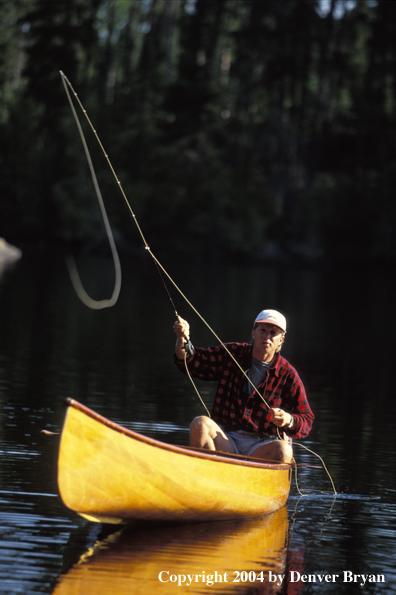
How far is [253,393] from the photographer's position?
678 centimetres

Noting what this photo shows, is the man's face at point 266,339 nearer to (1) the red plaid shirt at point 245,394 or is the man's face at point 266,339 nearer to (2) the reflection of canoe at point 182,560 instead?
(1) the red plaid shirt at point 245,394

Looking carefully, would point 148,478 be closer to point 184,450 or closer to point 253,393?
point 184,450

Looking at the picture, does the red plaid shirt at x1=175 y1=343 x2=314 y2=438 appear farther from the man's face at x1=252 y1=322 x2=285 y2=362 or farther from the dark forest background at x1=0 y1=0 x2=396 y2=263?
the dark forest background at x1=0 y1=0 x2=396 y2=263

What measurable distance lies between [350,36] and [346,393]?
4735 cm

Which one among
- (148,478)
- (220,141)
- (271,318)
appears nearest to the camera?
(148,478)

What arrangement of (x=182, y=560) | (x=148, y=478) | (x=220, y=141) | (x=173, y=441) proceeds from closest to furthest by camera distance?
(x=182, y=560)
(x=148, y=478)
(x=173, y=441)
(x=220, y=141)

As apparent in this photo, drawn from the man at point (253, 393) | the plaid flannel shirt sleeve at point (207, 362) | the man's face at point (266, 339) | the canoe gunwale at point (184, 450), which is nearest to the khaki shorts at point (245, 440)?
the man at point (253, 393)

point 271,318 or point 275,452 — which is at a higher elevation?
point 271,318

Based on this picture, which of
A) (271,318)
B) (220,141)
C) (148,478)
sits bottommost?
(148,478)

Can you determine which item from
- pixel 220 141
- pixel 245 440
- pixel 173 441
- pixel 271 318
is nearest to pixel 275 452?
pixel 245 440

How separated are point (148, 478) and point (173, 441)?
3044 millimetres

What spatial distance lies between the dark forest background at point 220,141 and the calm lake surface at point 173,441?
29277 millimetres

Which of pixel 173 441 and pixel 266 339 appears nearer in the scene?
pixel 266 339

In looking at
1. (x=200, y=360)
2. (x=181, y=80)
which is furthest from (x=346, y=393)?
(x=181, y=80)
